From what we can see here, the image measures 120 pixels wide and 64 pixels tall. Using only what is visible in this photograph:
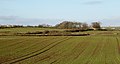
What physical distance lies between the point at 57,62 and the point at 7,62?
14.6ft

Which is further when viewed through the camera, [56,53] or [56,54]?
[56,53]

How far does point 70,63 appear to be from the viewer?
1030 inches

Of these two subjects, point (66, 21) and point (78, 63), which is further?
point (66, 21)

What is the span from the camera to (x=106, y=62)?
90.2 feet

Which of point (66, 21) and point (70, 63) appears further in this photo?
point (66, 21)

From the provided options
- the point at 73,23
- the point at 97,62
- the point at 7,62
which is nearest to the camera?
the point at 7,62

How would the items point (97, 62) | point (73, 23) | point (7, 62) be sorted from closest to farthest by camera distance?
point (7, 62) → point (97, 62) → point (73, 23)

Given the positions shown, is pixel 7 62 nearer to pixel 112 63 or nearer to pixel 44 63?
pixel 44 63

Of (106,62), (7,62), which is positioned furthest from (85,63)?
(7,62)

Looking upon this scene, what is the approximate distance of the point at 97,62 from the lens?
27.2 meters

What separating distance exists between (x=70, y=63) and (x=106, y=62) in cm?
362

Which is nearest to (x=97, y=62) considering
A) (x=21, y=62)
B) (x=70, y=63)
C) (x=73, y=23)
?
(x=70, y=63)

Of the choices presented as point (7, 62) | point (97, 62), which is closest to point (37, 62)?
point (7, 62)

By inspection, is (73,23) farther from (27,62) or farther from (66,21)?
(27,62)
